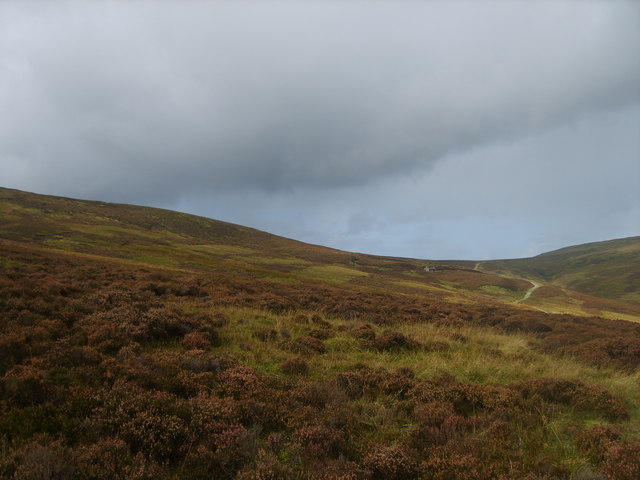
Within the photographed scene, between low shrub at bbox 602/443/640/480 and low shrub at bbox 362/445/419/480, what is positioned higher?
low shrub at bbox 602/443/640/480

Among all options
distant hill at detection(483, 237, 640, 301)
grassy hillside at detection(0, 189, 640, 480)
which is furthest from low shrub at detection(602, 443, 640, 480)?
distant hill at detection(483, 237, 640, 301)

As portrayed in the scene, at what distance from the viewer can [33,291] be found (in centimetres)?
1181

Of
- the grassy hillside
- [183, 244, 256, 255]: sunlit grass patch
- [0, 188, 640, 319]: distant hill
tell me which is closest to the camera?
the grassy hillside

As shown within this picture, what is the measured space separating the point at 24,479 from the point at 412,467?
15.9ft

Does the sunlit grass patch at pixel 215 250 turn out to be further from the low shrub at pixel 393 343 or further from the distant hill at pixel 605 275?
the distant hill at pixel 605 275

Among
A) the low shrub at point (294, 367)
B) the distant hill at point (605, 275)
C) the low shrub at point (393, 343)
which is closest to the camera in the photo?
the low shrub at point (294, 367)

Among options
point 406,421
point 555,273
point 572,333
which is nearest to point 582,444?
point 406,421

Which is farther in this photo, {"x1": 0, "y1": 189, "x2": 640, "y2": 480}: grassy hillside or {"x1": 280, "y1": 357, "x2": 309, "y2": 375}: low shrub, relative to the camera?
{"x1": 280, "y1": 357, "x2": 309, "y2": 375}: low shrub

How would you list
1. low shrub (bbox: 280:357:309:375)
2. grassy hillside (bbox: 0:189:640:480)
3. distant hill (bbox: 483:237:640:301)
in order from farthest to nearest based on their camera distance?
distant hill (bbox: 483:237:640:301), low shrub (bbox: 280:357:309:375), grassy hillside (bbox: 0:189:640:480)

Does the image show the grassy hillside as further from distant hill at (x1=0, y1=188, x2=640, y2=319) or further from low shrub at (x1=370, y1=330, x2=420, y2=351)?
distant hill at (x1=0, y1=188, x2=640, y2=319)

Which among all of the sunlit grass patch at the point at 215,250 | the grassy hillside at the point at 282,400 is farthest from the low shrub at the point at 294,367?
the sunlit grass patch at the point at 215,250

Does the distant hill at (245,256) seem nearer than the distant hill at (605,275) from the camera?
Yes

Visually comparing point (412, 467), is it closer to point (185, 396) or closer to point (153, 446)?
point (153, 446)

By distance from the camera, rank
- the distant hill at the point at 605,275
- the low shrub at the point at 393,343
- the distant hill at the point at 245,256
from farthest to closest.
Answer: the distant hill at the point at 605,275 < the distant hill at the point at 245,256 < the low shrub at the point at 393,343
